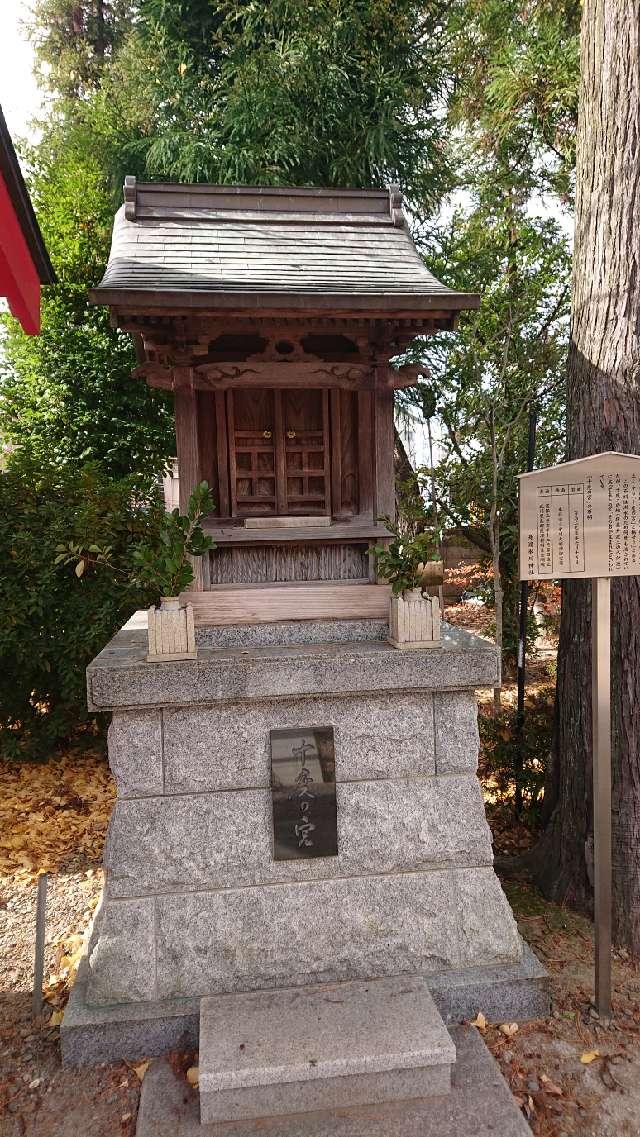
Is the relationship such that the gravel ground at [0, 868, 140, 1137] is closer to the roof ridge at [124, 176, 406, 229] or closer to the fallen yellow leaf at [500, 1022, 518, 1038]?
the fallen yellow leaf at [500, 1022, 518, 1038]

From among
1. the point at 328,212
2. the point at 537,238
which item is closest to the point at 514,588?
the point at 537,238

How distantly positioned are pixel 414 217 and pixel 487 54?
2037 mm

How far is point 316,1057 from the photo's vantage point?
276 cm

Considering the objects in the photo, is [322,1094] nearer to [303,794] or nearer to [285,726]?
[303,794]

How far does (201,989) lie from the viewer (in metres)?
3.23

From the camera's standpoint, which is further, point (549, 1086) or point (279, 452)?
point (279, 452)

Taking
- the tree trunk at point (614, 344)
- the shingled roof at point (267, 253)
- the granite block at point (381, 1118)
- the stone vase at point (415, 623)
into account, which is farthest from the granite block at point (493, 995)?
the shingled roof at point (267, 253)

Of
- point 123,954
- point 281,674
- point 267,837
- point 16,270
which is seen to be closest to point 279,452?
point 281,674

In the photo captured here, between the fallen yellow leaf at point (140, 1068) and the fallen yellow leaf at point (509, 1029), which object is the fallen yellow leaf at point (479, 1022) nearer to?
the fallen yellow leaf at point (509, 1029)

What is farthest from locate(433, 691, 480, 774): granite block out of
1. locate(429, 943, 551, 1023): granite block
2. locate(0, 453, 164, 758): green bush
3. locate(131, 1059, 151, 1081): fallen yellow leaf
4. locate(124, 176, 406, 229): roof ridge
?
locate(0, 453, 164, 758): green bush

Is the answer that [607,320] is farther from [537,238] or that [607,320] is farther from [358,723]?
[537,238]

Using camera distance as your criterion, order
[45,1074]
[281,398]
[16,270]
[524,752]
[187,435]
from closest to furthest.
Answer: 1. [45,1074]
2. [187,435]
3. [281,398]
4. [16,270]
5. [524,752]

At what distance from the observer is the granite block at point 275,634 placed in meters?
3.74

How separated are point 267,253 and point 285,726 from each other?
2.62m
